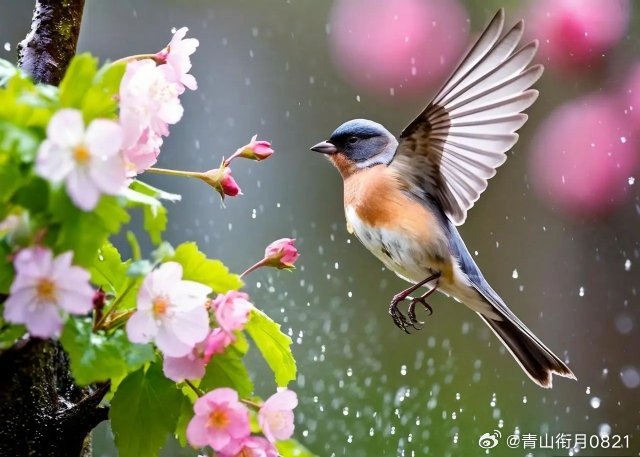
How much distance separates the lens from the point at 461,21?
75.8 inches

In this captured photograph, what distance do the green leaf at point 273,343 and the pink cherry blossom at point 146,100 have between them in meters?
0.16

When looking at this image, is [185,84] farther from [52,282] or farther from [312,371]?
[312,371]

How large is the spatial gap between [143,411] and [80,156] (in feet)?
0.75

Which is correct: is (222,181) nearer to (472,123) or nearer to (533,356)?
(472,123)

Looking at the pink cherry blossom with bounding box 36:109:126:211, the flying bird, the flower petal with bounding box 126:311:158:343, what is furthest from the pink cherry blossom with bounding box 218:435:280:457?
the flying bird

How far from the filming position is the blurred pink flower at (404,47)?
173 centimetres

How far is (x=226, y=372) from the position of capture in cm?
61

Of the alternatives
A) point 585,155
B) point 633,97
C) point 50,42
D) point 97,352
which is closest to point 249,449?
point 97,352

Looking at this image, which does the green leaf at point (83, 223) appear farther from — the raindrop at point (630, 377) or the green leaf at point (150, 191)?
the raindrop at point (630, 377)

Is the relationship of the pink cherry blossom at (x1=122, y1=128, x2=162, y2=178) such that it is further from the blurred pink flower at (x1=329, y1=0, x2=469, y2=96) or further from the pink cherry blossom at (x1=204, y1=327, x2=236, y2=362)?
the blurred pink flower at (x1=329, y1=0, x2=469, y2=96)

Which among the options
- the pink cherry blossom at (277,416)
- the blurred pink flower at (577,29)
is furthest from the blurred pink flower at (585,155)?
the pink cherry blossom at (277,416)

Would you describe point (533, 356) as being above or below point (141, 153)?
below

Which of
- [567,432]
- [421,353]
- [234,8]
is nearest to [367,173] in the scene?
[421,353]

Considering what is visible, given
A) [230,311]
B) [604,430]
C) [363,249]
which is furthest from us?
[363,249]
